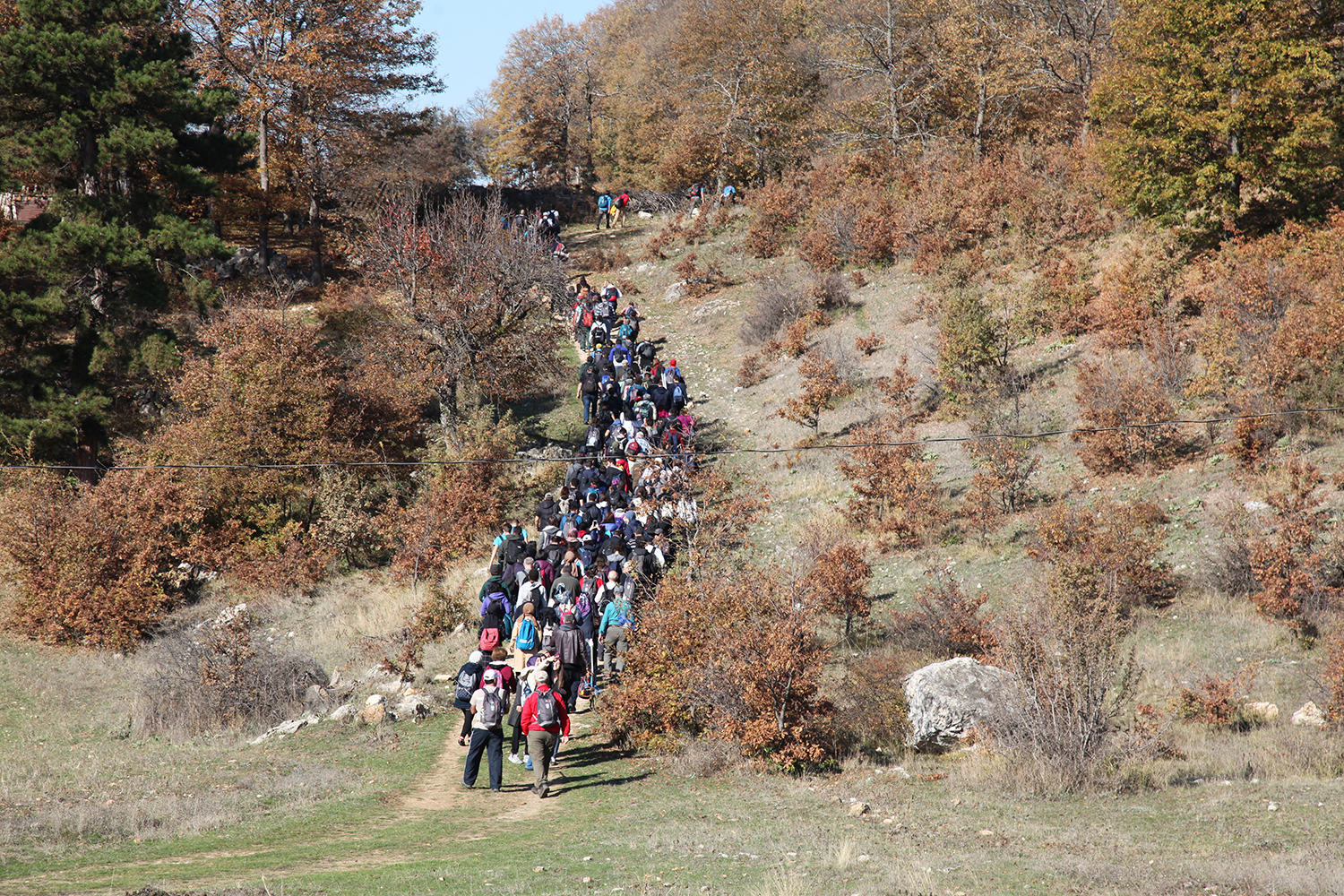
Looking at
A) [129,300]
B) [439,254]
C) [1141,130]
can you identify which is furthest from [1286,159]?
[129,300]

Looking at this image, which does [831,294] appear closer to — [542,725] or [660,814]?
[542,725]

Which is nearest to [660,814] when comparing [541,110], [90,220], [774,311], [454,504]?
[454,504]

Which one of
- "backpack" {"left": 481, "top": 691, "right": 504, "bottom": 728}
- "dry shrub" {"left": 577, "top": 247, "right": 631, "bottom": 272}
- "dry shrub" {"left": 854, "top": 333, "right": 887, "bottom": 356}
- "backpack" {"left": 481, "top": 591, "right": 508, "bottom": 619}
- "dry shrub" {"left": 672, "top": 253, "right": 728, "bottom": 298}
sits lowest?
"backpack" {"left": 481, "top": 691, "right": 504, "bottom": 728}

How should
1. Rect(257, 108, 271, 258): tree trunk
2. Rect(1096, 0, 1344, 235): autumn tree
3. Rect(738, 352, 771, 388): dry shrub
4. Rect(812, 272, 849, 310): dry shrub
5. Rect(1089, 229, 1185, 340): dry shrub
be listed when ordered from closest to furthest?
Rect(1096, 0, 1344, 235): autumn tree < Rect(1089, 229, 1185, 340): dry shrub < Rect(738, 352, 771, 388): dry shrub < Rect(812, 272, 849, 310): dry shrub < Rect(257, 108, 271, 258): tree trunk

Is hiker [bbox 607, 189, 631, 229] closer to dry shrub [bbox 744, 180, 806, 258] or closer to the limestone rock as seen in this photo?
dry shrub [bbox 744, 180, 806, 258]

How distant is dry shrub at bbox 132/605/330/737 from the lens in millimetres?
13484

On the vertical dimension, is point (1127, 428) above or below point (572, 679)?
above

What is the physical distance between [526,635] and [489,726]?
197 cm

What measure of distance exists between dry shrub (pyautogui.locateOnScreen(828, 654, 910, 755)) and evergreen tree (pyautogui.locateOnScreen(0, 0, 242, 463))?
20.3 metres

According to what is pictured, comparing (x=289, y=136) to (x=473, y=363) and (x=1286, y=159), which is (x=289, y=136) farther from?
(x=1286, y=159)

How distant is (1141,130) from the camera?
22375 millimetres

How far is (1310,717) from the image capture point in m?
10.7

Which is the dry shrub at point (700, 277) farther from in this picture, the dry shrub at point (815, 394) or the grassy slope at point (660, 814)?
the grassy slope at point (660, 814)

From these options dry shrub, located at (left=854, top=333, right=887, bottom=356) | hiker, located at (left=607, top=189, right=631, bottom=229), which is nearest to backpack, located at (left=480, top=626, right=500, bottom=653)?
dry shrub, located at (left=854, top=333, right=887, bottom=356)
